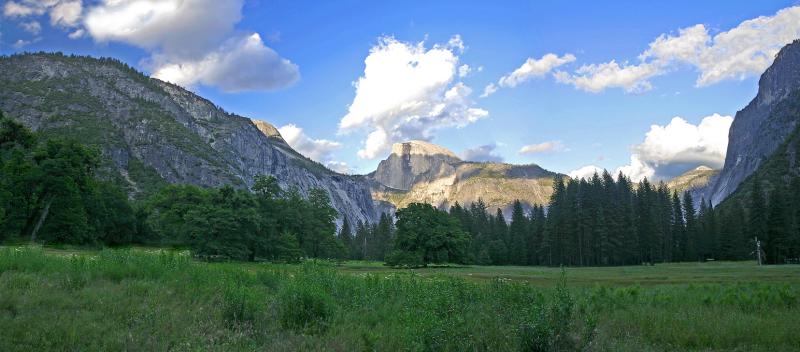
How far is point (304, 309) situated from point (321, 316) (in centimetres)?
40

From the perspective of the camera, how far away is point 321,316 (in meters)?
10.2

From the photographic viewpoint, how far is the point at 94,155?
5306cm

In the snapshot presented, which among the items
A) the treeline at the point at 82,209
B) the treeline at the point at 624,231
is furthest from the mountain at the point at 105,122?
the treeline at the point at 82,209

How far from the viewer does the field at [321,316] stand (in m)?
8.12

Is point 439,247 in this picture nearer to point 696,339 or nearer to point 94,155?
point 94,155

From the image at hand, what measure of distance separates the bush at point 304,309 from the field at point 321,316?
0.03 m

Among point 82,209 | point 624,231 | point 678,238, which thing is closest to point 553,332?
point 82,209

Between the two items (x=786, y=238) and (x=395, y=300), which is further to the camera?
(x=786, y=238)

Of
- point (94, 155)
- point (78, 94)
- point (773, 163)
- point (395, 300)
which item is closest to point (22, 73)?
point (78, 94)

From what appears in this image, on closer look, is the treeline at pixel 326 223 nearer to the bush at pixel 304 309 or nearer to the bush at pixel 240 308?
the bush at pixel 240 308

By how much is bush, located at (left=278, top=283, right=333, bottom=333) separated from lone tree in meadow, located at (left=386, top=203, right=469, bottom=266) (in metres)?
53.1

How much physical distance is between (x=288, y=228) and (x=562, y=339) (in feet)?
183

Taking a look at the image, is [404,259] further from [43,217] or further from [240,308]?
[240,308]

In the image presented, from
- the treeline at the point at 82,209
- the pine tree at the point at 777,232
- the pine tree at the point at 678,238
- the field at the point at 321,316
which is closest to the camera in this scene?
the field at the point at 321,316
